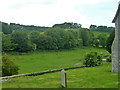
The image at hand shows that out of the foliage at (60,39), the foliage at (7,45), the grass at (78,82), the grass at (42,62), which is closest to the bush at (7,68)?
the grass at (42,62)

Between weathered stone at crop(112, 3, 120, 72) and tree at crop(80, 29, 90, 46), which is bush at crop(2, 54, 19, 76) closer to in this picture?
weathered stone at crop(112, 3, 120, 72)

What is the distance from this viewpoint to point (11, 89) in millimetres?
15156

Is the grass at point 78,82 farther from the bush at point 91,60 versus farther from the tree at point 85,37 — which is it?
the tree at point 85,37

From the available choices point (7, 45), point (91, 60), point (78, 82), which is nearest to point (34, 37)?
point (7, 45)

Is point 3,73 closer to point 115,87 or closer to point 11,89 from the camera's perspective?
point 11,89

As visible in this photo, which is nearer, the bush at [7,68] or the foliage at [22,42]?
the bush at [7,68]

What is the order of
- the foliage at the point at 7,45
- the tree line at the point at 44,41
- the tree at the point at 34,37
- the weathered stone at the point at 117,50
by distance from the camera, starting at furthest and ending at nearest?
the tree at the point at 34,37
the tree line at the point at 44,41
the foliage at the point at 7,45
the weathered stone at the point at 117,50

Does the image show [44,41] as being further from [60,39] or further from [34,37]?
[60,39]

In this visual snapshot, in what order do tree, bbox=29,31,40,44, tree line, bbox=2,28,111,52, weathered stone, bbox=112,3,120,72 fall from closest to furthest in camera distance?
1. weathered stone, bbox=112,3,120,72
2. tree line, bbox=2,28,111,52
3. tree, bbox=29,31,40,44

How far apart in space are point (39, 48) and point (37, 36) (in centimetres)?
955

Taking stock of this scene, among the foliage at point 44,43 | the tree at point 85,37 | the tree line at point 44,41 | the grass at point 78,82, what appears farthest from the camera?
the tree at point 85,37

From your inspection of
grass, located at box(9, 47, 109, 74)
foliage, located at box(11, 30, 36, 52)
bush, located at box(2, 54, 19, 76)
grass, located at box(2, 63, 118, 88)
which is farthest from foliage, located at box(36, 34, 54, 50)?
grass, located at box(2, 63, 118, 88)

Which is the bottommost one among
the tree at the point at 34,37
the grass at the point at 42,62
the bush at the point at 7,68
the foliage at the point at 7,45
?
the grass at the point at 42,62

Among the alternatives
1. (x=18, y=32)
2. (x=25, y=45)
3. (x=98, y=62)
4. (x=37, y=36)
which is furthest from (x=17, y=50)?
(x=98, y=62)
